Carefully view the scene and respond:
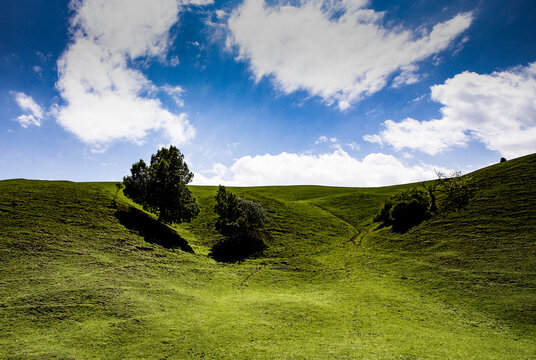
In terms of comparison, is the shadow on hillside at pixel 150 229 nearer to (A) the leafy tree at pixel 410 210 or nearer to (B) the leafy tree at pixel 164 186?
(B) the leafy tree at pixel 164 186

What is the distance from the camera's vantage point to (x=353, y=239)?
58.1m

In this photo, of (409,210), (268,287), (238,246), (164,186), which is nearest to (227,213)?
(238,246)

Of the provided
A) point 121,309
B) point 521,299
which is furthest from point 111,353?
point 521,299

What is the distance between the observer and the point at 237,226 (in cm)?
5100

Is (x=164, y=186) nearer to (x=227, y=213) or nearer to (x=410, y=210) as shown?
(x=227, y=213)

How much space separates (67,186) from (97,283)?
3563cm

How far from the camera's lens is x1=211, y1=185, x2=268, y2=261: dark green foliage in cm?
5022

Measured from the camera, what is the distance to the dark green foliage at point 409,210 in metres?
53.5

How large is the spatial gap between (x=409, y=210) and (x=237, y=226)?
37713 millimetres

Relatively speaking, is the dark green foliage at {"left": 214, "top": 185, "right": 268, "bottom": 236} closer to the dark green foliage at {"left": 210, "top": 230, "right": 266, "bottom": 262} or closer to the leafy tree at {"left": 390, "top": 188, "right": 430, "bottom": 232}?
the dark green foliage at {"left": 210, "top": 230, "right": 266, "bottom": 262}

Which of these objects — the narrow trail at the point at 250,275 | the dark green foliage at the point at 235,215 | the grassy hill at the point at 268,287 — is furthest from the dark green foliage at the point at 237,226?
the narrow trail at the point at 250,275

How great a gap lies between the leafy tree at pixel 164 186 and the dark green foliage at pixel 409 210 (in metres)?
44.2

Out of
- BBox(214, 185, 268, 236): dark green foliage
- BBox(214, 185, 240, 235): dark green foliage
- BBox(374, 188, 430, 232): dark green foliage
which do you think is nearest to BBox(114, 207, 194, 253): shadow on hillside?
BBox(214, 185, 240, 235): dark green foliage

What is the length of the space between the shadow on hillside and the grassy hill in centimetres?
56
